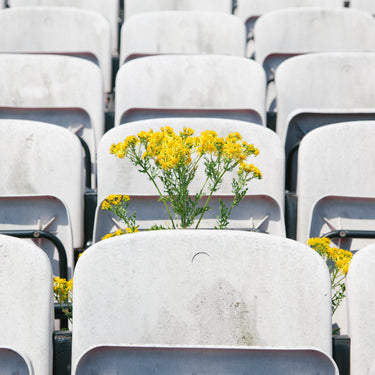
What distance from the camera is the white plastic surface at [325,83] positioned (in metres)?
3.00

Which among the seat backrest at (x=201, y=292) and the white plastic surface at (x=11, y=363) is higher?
the seat backrest at (x=201, y=292)

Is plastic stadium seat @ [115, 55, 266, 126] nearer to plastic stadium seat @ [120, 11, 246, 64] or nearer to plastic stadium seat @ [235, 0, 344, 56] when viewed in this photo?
plastic stadium seat @ [120, 11, 246, 64]

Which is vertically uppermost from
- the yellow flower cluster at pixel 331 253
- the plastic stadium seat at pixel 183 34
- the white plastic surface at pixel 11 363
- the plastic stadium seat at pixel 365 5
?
the plastic stadium seat at pixel 365 5

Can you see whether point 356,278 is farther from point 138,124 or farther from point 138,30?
point 138,30

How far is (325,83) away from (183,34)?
2.93 feet

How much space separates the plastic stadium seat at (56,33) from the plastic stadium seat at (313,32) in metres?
0.78

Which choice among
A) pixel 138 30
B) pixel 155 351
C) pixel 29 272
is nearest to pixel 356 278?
pixel 155 351

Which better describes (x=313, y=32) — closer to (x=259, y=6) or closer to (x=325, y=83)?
(x=259, y=6)

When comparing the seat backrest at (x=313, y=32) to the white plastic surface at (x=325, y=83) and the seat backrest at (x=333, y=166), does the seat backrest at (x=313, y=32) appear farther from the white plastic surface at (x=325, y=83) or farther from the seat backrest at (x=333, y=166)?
the seat backrest at (x=333, y=166)

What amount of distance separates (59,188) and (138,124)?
0.33m

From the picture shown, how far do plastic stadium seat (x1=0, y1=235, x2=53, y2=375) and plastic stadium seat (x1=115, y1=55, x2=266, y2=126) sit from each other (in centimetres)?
135

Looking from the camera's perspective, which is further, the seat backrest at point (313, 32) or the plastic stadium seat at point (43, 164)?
the seat backrest at point (313, 32)

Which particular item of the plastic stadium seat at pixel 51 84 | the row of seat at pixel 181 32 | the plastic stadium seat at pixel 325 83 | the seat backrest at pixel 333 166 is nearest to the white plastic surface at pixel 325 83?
the plastic stadium seat at pixel 325 83

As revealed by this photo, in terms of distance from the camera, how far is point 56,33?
3660 millimetres
